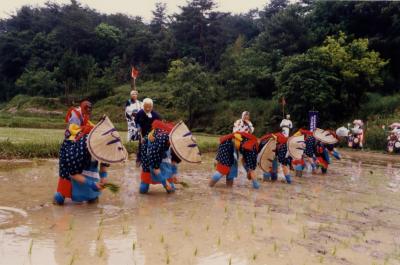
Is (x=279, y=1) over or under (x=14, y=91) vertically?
over

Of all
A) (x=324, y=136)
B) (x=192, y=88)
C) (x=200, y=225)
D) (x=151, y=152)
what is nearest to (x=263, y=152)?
(x=151, y=152)

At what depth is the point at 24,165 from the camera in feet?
31.7

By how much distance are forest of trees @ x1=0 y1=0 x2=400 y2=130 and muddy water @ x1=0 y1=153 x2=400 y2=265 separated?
15159 mm

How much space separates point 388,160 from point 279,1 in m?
30.0

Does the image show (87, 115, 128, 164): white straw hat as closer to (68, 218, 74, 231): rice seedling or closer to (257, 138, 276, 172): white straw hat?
(68, 218, 74, 231): rice seedling

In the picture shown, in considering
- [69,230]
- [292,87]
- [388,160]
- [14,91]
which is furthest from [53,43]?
[69,230]

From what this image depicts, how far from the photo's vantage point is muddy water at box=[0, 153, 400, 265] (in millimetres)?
4312

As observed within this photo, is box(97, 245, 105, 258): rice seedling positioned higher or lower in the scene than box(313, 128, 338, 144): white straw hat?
lower

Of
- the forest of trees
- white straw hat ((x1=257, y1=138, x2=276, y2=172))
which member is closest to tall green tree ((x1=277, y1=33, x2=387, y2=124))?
the forest of trees

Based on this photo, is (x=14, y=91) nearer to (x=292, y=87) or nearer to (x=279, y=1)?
(x=279, y=1)

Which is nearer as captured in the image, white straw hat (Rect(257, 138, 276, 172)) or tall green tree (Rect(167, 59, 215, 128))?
white straw hat (Rect(257, 138, 276, 172))

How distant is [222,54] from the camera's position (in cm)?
3572

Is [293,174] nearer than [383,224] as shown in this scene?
No

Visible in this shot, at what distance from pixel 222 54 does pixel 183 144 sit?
96.2ft
